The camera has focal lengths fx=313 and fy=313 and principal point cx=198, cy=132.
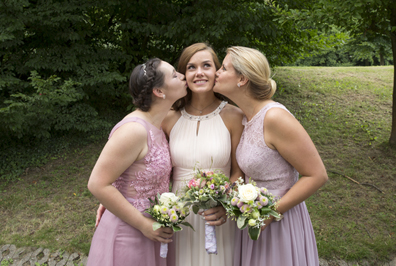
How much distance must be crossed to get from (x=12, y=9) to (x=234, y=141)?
5.65m

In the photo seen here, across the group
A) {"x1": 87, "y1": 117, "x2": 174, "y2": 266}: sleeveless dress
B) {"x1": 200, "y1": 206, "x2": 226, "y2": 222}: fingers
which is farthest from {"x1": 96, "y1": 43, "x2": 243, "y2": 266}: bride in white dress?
{"x1": 200, "y1": 206, "x2": 226, "y2": 222}: fingers

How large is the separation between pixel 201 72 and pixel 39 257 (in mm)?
4065

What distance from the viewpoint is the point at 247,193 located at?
82.8 inches

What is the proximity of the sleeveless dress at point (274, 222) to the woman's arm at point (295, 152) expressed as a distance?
110mm

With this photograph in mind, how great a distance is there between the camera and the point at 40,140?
26.5 feet

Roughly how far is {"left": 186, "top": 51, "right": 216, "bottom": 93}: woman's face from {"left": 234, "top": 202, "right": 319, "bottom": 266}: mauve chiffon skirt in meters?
1.32

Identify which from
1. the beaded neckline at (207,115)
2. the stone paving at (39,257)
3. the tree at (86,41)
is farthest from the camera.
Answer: the tree at (86,41)

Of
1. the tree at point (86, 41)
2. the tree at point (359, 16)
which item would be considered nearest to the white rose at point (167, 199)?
the tree at point (86, 41)

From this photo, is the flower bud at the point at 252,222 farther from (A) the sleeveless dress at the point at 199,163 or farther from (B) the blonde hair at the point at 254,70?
(B) the blonde hair at the point at 254,70

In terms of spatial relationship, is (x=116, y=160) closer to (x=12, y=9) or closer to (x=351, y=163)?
(x=12, y=9)

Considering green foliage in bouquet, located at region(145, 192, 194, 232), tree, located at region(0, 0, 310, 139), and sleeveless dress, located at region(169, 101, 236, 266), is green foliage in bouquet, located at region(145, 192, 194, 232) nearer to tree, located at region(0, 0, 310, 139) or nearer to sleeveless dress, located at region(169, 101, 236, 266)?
sleeveless dress, located at region(169, 101, 236, 266)

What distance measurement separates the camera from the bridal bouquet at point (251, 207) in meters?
2.09

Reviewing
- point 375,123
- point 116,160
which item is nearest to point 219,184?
point 116,160

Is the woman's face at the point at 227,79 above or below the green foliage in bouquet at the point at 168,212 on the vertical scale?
above
